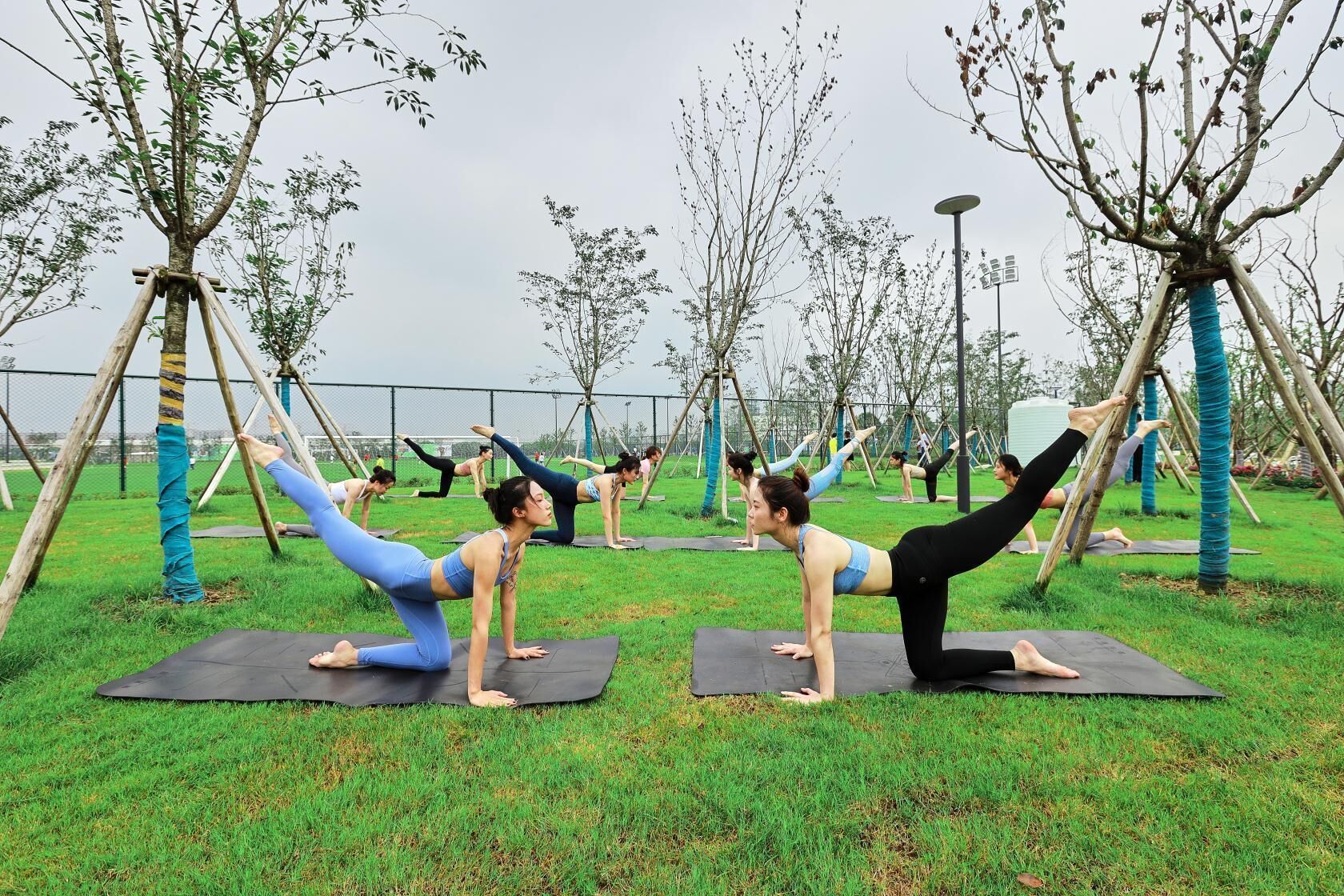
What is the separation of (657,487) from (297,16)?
13394mm

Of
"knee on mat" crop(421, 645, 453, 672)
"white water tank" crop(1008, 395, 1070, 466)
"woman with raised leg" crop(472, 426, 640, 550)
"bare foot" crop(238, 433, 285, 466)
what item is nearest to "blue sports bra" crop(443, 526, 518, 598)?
"knee on mat" crop(421, 645, 453, 672)

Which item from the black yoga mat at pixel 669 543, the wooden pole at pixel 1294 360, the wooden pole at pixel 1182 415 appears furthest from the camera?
the wooden pole at pixel 1182 415

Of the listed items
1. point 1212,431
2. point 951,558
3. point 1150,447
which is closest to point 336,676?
point 951,558

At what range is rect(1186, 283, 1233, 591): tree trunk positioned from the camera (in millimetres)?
5176

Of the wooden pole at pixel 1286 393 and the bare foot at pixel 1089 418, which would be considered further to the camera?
the wooden pole at pixel 1286 393

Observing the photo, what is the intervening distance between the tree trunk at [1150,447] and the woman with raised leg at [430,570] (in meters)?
10.1

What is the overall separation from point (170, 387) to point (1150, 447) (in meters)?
13.2

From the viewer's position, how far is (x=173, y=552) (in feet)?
16.6

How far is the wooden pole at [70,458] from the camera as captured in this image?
135 inches

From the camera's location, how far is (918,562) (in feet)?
11.1

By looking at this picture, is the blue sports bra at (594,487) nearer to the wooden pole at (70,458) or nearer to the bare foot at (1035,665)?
the wooden pole at (70,458)

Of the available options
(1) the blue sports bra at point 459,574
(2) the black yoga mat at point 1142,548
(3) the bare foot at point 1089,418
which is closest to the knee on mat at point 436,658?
(1) the blue sports bra at point 459,574

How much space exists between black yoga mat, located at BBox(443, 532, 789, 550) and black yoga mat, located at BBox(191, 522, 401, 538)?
1.40m

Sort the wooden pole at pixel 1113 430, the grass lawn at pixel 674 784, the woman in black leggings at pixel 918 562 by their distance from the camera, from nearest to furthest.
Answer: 1. the grass lawn at pixel 674 784
2. the woman in black leggings at pixel 918 562
3. the wooden pole at pixel 1113 430
